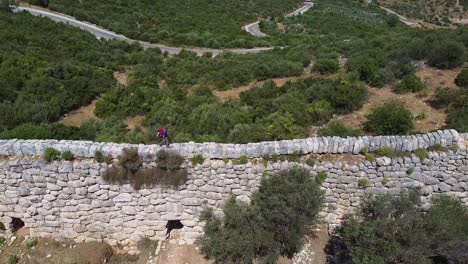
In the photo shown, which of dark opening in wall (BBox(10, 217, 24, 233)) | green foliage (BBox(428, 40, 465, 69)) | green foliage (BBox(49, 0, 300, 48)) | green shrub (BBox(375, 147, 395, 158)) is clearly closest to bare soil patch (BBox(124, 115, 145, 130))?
dark opening in wall (BBox(10, 217, 24, 233))

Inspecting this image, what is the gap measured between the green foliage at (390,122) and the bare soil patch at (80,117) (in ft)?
44.0

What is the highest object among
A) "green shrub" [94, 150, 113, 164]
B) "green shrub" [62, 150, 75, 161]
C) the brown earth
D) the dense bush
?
"green shrub" [62, 150, 75, 161]

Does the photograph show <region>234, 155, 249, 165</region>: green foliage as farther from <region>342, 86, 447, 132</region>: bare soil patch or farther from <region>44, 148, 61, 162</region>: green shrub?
<region>342, 86, 447, 132</region>: bare soil patch

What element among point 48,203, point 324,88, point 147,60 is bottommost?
point 147,60

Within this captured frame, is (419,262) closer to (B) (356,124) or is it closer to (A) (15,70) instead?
(B) (356,124)

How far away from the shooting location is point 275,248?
8148 mm

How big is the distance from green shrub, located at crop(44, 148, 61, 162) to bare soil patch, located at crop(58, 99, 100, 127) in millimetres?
8374

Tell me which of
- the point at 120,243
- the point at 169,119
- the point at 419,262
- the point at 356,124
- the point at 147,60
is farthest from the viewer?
the point at 147,60

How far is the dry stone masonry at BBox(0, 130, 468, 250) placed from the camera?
8.80 meters

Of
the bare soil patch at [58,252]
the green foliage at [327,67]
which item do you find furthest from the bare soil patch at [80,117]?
the green foliage at [327,67]

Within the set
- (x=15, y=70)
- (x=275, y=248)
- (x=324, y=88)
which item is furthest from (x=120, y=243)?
(x=15, y=70)

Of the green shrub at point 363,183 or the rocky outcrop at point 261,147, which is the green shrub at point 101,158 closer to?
the rocky outcrop at point 261,147

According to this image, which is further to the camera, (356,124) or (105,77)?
(105,77)

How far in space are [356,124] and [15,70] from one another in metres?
19.8
